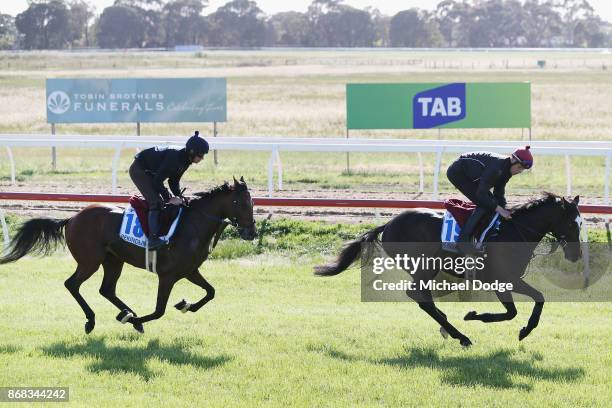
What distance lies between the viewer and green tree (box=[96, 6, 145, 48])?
350 feet

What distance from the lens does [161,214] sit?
7637mm

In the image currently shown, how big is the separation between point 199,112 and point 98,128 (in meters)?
12.3

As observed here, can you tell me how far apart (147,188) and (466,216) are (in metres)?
2.28

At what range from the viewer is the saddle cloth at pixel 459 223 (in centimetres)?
733

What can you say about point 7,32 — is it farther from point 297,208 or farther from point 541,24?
point 297,208

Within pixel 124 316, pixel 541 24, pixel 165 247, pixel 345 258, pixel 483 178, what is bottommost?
pixel 124 316

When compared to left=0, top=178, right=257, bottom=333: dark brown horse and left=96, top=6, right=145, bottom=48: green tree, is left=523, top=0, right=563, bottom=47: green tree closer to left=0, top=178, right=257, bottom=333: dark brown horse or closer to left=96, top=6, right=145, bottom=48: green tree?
left=96, top=6, right=145, bottom=48: green tree

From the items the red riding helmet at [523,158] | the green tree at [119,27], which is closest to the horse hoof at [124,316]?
the red riding helmet at [523,158]

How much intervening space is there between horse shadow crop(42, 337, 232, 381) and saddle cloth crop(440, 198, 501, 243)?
1.82m

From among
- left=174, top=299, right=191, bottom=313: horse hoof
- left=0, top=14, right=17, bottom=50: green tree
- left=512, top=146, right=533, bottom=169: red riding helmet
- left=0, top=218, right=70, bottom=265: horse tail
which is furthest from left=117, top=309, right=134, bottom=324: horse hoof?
left=0, top=14, right=17, bottom=50: green tree

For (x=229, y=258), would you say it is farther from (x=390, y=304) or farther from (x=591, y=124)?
(x=591, y=124)

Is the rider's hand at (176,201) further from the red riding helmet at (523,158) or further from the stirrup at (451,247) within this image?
the red riding helmet at (523,158)

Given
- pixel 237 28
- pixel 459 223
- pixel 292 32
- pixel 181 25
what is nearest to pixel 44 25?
pixel 181 25

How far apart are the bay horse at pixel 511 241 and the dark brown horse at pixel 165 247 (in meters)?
1.15
